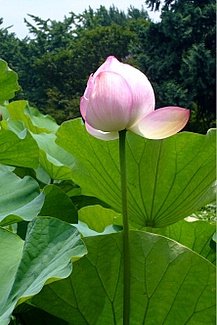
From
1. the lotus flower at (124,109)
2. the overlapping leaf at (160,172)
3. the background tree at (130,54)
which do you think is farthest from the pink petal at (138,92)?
the background tree at (130,54)

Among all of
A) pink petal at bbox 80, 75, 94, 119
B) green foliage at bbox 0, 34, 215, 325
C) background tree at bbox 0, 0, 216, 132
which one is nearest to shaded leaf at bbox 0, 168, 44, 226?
green foliage at bbox 0, 34, 215, 325

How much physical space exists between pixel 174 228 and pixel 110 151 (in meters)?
0.10

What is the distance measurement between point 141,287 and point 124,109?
0.10 m

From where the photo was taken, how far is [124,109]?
0.37m

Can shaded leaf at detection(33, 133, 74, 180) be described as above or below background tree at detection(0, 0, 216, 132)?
above

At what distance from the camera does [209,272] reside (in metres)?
0.38

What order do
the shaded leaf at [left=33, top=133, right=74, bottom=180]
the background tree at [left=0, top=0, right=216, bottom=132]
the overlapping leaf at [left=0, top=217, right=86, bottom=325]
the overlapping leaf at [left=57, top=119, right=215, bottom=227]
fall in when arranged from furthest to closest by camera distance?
the background tree at [left=0, top=0, right=216, bottom=132] → the shaded leaf at [left=33, top=133, right=74, bottom=180] → the overlapping leaf at [left=57, top=119, right=215, bottom=227] → the overlapping leaf at [left=0, top=217, right=86, bottom=325]

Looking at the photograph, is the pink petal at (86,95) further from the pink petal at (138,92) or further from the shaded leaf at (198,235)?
the shaded leaf at (198,235)

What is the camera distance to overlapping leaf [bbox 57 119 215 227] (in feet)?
1.58

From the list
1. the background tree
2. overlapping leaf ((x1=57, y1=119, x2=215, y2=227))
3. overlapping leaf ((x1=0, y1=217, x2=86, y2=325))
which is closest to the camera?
overlapping leaf ((x1=0, y1=217, x2=86, y2=325))

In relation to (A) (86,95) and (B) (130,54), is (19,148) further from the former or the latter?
(B) (130,54)

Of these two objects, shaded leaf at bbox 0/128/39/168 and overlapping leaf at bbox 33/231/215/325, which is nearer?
overlapping leaf at bbox 33/231/215/325

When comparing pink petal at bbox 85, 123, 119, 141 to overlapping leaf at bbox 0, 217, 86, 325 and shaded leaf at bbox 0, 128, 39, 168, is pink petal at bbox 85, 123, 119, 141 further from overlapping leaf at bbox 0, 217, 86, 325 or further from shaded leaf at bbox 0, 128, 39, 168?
shaded leaf at bbox 0, 128, 39, 168

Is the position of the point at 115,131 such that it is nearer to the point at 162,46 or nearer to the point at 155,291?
the point at 155,291
